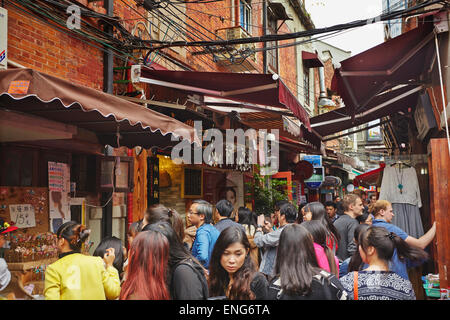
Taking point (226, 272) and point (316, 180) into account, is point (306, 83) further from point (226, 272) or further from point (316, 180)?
point (226, 272)

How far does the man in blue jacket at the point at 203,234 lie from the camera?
5229mm

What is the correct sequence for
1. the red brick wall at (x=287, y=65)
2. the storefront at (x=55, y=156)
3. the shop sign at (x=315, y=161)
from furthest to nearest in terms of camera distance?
the red brick wall at (x=287, y=65), the shop sign at (x=315, y=161), the storefront at (x=55, y=156)

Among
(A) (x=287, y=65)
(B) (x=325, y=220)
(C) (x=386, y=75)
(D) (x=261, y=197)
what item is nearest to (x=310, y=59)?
(A) (x=287, y=65)

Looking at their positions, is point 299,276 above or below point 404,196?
below

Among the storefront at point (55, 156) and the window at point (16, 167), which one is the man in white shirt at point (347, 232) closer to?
the storefront at point (55, 156)

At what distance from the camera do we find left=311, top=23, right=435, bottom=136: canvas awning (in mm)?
5867

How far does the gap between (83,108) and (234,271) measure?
218 centimetres

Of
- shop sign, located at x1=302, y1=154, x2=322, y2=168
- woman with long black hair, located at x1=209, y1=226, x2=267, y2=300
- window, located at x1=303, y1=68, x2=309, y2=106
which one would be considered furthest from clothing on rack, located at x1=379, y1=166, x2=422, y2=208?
window, located at x1=303, y1=68, x2=309, y2=106

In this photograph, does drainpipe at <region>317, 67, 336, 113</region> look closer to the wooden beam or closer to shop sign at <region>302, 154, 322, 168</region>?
shop sign at <region>302, 154, 322, 168</region>

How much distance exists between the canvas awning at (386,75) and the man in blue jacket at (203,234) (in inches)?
116

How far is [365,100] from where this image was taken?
8.04m

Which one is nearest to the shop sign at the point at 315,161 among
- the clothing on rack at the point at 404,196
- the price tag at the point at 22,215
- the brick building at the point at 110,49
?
the brick building at the point at 110,49

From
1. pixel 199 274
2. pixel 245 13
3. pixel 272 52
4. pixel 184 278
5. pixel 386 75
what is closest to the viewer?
pixel 184 278

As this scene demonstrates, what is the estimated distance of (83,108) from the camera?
13.5 ft
